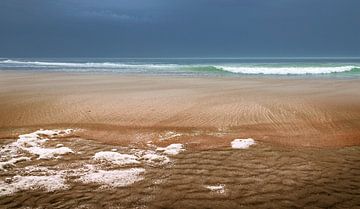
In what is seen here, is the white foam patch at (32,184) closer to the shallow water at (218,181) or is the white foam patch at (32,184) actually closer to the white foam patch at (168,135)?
the shallow water at (218,181)

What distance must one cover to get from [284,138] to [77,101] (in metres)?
7.93

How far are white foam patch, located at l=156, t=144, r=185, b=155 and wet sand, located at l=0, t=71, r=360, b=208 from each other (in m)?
0.16

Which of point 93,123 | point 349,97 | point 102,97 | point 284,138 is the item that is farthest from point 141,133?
point 349,97

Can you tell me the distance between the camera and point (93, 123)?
872cm

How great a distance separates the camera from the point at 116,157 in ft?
19.6

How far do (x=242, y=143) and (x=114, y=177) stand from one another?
118 inches

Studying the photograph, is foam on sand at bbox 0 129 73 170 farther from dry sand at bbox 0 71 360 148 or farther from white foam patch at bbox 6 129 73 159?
dry sand at bbox 0 71 360 148

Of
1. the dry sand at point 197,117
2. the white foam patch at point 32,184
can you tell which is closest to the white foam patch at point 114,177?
the white foam patch at point 32,184

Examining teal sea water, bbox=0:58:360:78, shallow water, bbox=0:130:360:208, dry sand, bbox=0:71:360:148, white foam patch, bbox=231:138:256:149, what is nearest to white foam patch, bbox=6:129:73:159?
shallow water, bbox=0:130:360:208

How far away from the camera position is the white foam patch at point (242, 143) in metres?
6.65

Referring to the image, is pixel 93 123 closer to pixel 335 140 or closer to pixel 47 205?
pixel 47 205

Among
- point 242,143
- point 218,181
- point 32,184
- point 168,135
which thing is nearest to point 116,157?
point 32,184

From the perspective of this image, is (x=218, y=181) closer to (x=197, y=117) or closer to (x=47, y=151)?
(x=47, y=151)

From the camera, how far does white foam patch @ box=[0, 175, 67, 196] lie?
4.57 metres
